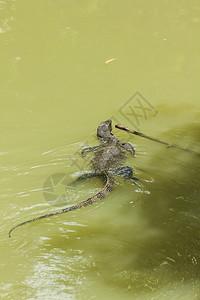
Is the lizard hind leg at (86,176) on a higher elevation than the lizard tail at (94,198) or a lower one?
higher

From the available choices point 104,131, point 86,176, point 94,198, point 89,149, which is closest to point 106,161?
point 86,176

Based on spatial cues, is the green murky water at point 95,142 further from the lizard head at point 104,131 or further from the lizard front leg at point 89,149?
the lizard head at point 104,131

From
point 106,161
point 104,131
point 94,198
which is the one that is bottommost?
point 94,198

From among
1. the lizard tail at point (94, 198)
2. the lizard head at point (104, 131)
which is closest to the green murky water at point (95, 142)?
the lizard tail at point (94, 198)

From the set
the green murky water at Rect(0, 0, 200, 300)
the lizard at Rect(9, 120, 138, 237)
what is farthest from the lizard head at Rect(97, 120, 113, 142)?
the green murky water at Rect(0, 0, 200, 300)

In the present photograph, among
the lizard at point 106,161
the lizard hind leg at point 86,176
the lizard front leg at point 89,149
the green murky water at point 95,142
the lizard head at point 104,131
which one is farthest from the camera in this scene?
the lizard head at point 104,131

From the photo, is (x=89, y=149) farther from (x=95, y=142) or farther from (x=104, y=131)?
(x=104, y=131)

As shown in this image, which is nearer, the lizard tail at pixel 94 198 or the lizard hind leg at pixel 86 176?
the lizard tail at pixel 94 198

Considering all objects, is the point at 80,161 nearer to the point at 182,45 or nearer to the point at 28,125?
the point at 28,125
